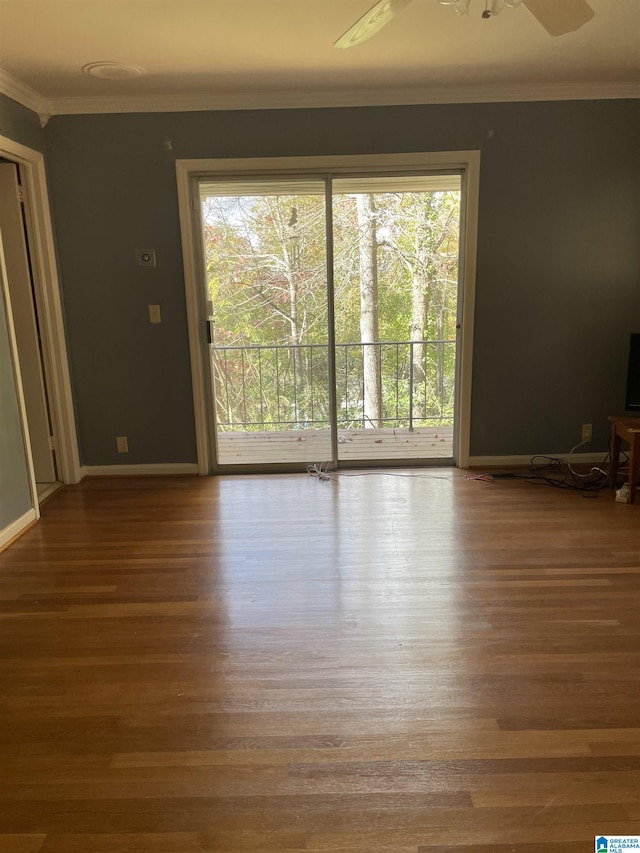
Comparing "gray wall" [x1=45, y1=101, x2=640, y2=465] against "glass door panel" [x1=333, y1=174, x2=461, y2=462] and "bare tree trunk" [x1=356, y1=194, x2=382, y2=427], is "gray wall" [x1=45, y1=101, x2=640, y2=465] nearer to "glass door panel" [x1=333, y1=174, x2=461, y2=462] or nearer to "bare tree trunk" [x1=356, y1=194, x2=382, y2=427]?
"glass door panel" [x1=333, y1=174, x2=461, y2=462]

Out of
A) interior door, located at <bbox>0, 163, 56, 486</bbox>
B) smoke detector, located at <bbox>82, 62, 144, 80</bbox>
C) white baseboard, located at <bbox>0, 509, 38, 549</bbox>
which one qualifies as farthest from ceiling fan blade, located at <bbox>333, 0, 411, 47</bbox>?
white baseboard, located at <bbox>0, 509, 38, 549</bbox>

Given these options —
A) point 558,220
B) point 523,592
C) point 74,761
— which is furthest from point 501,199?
point 74,761

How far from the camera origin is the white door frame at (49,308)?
367 centimetres

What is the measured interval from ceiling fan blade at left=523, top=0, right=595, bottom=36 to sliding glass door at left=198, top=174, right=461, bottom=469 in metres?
1.84

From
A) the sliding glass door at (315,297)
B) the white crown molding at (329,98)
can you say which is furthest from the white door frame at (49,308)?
the sliding glass door at (315,297)

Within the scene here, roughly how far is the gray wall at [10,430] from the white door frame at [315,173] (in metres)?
0.95

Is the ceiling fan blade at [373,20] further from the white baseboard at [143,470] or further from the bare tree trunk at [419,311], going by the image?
the white baseboard at [143,470]

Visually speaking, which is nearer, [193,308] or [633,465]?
[633,465]

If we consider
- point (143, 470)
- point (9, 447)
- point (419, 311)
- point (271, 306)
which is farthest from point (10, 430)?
point (419, 311)

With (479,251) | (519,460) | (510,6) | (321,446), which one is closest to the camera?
(510,6)

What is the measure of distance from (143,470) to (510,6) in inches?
138

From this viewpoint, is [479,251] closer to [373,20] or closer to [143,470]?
[373,20]

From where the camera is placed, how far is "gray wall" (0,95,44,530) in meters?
3.20

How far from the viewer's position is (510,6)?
6.33ft
